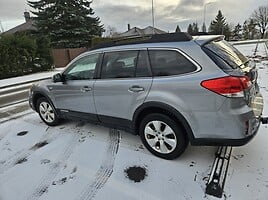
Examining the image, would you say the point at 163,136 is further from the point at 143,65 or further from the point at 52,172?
the point at 52,172

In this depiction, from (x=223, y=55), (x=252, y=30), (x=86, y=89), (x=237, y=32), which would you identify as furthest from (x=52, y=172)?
(x=237, y=32)

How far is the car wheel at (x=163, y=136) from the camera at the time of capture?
9.69ft

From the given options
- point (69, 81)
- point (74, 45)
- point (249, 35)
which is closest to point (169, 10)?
point (74, 45)

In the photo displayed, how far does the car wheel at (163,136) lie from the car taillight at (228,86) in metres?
0.72

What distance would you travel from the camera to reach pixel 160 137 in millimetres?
3109

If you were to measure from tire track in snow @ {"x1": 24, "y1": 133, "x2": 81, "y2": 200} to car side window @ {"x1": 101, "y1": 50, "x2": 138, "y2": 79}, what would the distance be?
1322 mm

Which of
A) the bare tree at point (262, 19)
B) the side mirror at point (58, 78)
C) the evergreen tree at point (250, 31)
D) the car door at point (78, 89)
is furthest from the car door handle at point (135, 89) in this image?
the bare tree at point (262, 19)

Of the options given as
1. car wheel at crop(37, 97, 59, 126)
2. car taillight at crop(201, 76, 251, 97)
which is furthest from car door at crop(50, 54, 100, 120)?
car taillight at crop(201, 76, 251, 97)

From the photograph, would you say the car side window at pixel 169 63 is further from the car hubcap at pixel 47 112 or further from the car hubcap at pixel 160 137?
the car hubcap at pixel 47 112

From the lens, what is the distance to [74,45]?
80.9 feet

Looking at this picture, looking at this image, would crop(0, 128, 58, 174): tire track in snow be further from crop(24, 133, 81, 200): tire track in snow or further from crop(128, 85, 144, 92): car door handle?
crop(128, 85, 144, 92): car door handle

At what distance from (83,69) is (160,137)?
6.26ft

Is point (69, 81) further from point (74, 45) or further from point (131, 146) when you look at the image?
point (74, 45)

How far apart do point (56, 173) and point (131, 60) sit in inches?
75.3
